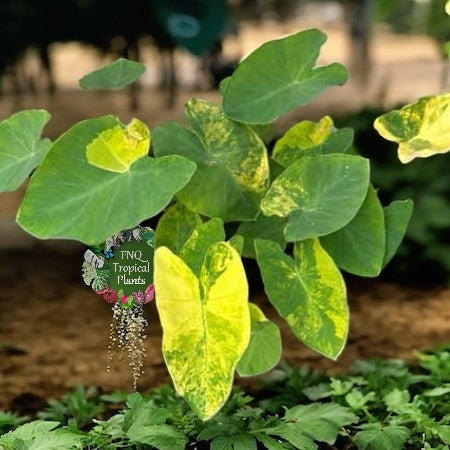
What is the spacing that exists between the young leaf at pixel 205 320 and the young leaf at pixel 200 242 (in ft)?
0.19

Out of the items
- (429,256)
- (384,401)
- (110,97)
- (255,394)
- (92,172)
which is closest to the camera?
(92,172)

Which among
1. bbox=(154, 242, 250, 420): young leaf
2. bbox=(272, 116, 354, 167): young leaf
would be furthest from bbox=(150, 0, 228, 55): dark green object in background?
bbox=(154, 242, 250, 420): young leaf

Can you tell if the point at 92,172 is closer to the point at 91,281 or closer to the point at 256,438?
the point at 91,281

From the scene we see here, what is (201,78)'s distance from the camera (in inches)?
352

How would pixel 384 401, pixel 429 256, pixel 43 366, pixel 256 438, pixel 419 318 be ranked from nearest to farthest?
pixel 256 438 → pixel 384 401 → pixel 43 366 → pixel 419 318 → pixel 429 256

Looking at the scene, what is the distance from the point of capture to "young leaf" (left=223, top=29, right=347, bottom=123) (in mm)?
1612

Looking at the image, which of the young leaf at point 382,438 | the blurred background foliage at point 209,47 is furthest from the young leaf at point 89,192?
the blurred background foliage at point 209,47

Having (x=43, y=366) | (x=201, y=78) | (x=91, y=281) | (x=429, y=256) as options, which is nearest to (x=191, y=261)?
Result: (x=91, y=281)

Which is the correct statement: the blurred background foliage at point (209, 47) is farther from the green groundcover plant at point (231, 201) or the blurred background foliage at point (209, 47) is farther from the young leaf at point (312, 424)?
the young leaf at point (312, 424)

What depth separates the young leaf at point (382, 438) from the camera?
1738 millimetres

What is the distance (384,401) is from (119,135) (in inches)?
33.0

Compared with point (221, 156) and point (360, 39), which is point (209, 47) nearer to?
point (360, 39)

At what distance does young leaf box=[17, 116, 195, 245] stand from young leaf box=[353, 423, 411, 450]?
630 millimetres

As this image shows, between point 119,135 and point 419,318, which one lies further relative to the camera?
point 419,318
